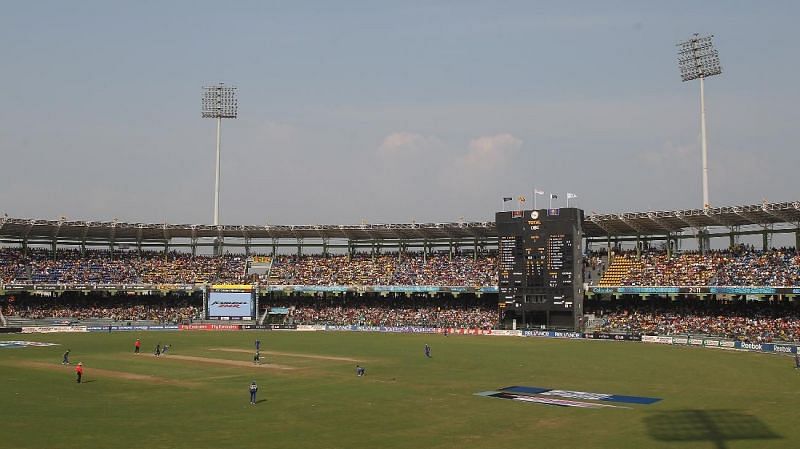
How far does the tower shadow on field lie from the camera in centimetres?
2948

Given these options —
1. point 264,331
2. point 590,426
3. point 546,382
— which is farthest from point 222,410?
point 264,331

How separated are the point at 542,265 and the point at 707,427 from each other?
52.3 m

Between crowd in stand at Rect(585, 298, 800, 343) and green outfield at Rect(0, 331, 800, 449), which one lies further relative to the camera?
crowd in stand at Rect(585, 298, 800, 343)

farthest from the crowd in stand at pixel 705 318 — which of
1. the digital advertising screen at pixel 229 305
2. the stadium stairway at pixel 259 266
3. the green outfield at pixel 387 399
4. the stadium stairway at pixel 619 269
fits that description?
the stadium stairway at pixel 259 266

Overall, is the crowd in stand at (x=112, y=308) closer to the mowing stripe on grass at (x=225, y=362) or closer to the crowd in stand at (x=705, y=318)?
the mowing stripe on grass at (x=225, y=362)

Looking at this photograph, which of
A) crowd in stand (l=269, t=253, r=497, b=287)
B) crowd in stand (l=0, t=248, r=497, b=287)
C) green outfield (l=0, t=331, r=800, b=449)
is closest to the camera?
green outfield (l=0, t=331, r=800, b=449)

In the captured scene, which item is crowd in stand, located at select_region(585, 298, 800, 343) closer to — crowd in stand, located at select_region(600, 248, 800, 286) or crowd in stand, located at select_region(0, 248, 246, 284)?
crowd in stand, located at select_region(600, 248, 800, 286)

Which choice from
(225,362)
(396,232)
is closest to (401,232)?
(396,232)

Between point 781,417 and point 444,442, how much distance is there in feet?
51.5

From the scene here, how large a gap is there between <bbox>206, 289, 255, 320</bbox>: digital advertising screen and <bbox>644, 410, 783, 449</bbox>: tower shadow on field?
73550 mm

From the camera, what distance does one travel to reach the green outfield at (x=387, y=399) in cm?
2928

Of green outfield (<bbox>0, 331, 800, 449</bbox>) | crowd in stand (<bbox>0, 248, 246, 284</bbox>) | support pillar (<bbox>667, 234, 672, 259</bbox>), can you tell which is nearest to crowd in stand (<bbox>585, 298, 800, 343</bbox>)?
support pillar (<bbox>667, 234, 672, 259</bbox>)

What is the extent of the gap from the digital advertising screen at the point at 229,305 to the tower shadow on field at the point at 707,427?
73550 millimetres

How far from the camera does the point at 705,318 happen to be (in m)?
80.4
